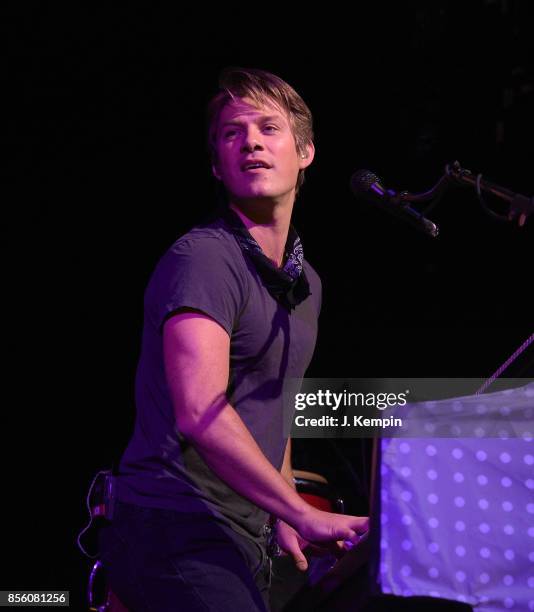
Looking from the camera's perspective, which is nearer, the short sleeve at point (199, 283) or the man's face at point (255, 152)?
the short sleeve at point (199, 283)

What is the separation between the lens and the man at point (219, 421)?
4.95 feet

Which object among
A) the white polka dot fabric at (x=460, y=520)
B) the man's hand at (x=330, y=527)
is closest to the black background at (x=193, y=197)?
the man's hand at (x=330, y=527)

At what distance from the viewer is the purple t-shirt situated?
1.63 meters

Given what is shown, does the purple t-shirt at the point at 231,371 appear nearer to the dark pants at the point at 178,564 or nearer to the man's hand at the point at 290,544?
the dark pants at the point at 178,564

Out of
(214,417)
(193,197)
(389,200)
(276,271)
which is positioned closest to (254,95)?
(276,271)

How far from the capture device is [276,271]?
1.85 metres

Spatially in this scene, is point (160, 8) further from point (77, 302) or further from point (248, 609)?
point (248, 609)

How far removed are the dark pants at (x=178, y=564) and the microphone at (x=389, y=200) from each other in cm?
77

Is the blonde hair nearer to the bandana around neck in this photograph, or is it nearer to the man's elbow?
the bandana around neck

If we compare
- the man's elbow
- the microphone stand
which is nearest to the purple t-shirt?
the man's elbow

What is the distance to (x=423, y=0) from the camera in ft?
12.7

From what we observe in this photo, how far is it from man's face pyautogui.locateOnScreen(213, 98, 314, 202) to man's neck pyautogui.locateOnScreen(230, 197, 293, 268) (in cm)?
3

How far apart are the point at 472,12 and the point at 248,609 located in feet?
10.8

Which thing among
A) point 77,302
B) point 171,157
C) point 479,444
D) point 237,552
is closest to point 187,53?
point 171,157
